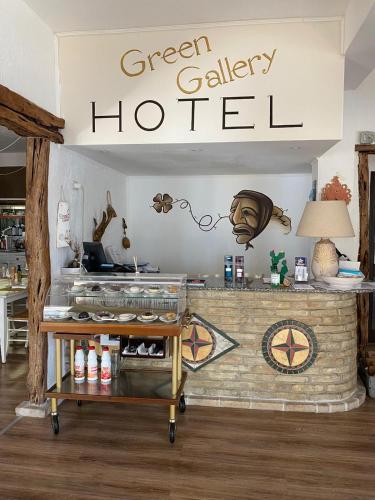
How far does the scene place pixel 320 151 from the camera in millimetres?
3945

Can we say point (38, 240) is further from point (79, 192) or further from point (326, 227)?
point (326, 227)

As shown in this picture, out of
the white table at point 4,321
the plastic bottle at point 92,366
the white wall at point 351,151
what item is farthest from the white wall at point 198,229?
the plastic bottle at point 92,366

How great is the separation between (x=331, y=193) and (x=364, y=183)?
392mm

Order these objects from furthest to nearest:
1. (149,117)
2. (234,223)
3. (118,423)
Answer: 1. (234,223)
2. (149,117)
3. (118,423)

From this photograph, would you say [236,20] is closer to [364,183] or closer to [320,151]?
[320,151]

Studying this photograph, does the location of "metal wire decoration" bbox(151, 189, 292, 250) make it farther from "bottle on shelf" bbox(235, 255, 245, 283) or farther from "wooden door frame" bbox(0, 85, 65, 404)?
"wooden door frame" bbox(0, 85, 65, 404)

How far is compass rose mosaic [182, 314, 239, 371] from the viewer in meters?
3.53

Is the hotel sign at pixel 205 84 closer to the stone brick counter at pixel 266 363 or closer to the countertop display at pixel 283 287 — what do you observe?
the countertop display at pixel 283 287

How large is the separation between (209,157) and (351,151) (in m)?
1.45

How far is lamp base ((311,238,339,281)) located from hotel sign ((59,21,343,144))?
0.93 m

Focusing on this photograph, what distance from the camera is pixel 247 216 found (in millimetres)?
5914

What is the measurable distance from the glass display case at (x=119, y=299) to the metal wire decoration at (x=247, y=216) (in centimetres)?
275

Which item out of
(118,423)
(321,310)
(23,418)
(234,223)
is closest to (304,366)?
(321,310)

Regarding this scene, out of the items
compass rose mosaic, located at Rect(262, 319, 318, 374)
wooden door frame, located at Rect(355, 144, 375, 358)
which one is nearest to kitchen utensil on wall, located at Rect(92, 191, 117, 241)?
compass rose mosaic, located at Rect(262, 319, 318, 374)
